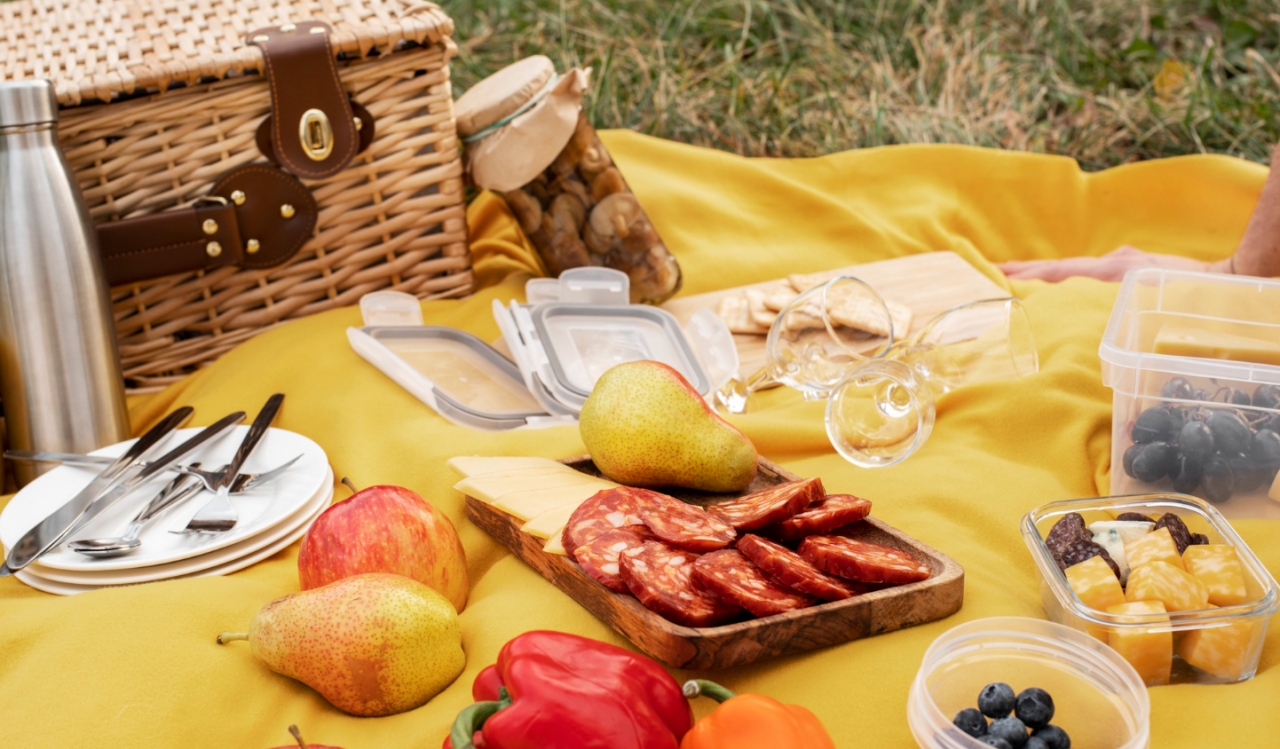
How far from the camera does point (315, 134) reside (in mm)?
2037

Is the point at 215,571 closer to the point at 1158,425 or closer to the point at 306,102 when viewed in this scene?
the point at 306,102

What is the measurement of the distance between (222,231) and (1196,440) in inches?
63.3

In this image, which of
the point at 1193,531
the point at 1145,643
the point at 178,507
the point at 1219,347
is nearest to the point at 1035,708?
the point at 1145,643

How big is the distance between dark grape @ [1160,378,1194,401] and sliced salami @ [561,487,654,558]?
0.68 metres

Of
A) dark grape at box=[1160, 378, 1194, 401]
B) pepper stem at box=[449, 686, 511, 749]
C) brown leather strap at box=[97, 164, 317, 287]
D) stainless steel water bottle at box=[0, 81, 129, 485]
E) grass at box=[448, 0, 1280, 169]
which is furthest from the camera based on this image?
grass at box=[448, 0, 1280, 169]

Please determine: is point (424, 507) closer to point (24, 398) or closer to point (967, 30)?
point (24, 398)

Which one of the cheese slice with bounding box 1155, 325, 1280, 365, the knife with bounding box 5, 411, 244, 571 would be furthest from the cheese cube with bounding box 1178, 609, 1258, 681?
the knife with bounding box 5, 411, 244, 571

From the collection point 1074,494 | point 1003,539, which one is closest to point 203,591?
point 1003,539

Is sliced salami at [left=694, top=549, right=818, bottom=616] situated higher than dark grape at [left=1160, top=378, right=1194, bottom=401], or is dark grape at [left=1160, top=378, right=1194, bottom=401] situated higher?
dark grape at [left=1160, top=378, right=1194, bottom=401]

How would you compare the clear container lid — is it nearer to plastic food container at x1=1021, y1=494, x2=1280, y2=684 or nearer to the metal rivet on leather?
plastic food container at x1=1021, y1=494, x2=1280, y2=684

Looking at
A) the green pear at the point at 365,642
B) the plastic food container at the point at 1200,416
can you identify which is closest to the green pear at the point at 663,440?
the green pear at the point at 365,642

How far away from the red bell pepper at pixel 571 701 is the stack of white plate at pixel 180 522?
0.52 metres

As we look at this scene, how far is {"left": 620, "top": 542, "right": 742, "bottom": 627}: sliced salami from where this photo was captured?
1101 mm

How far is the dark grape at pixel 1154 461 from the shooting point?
142 centimetres
